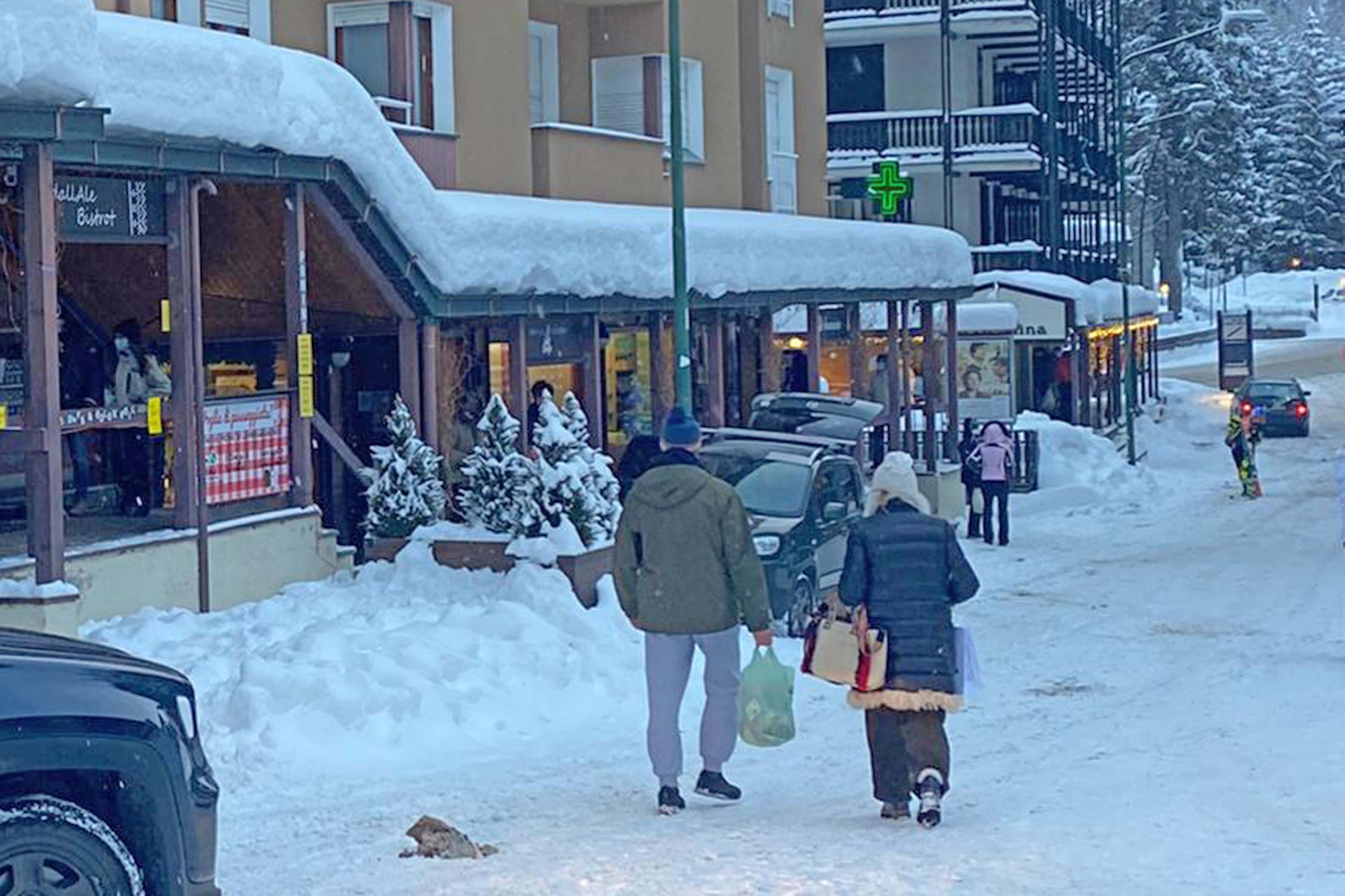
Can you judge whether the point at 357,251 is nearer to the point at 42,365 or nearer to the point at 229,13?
the point at 229,13

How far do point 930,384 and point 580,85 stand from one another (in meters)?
6.52

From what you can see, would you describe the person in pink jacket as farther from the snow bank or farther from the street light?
the snow bank

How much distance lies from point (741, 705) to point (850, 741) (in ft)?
7.42

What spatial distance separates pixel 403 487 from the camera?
17422 millimetres

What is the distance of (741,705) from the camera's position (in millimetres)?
10570

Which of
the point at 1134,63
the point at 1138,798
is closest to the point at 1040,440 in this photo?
the point at 1138,798

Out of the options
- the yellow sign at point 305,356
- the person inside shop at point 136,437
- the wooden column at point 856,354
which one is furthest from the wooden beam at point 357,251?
the wooden column at point 856,354

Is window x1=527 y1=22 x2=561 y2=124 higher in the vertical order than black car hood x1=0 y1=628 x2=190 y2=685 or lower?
higher

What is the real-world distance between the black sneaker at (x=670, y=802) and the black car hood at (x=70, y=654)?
3.32 meters

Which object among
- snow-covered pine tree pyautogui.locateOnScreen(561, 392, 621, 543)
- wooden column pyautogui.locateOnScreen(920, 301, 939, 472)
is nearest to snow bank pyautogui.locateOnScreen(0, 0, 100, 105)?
snow-covered pine tree pyautogui.locateOnScreen(561, 392, 621, 543)

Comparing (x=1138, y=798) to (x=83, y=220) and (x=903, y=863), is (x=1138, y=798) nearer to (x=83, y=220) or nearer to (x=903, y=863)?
(x=903, y=863)

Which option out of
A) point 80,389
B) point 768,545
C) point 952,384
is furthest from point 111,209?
point 952,384

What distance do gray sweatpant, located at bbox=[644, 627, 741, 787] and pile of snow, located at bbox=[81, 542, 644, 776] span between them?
1.92 meters

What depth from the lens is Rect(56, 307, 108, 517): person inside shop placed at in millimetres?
17375
